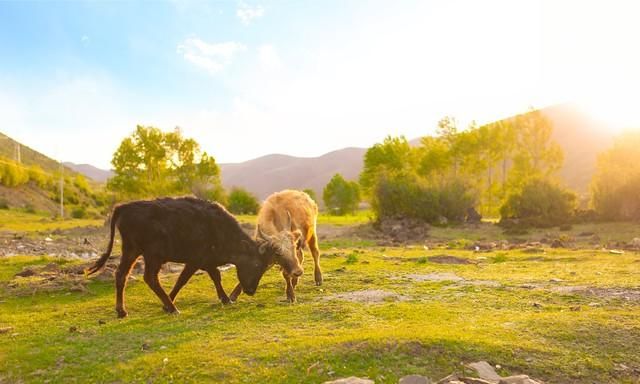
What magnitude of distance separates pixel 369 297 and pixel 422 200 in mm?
27303

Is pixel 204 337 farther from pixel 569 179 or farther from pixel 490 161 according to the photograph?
pixel 569 179

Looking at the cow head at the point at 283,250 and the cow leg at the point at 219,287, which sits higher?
the cow head at the point at 283,250

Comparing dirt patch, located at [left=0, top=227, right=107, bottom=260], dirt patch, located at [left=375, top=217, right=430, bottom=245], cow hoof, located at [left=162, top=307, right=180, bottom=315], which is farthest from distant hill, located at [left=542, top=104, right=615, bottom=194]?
cow hoof, located at [left=162, top=307, right=180, bottom=315]

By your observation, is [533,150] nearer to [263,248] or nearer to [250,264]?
[263,248]

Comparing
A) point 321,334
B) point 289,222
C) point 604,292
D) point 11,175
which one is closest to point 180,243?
point 289,222

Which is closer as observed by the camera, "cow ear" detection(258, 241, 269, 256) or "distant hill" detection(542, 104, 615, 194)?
"cow ear" detection(258, 241, 269, 256)

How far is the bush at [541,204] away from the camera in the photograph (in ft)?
111

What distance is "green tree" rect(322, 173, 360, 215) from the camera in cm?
7750

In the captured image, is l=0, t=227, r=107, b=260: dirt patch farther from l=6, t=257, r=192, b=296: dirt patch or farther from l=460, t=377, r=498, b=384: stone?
l=460, t=377, r=498, b=384: stone

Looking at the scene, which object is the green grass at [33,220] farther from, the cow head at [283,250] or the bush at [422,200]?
the cow head at [283,250]

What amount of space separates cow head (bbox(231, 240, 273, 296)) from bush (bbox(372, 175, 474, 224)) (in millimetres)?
27782

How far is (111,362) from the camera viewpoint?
6.16 meters

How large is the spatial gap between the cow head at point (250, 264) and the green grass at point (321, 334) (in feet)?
1.39

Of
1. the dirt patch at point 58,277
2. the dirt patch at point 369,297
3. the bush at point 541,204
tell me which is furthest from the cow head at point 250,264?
the bush at point 541,204
